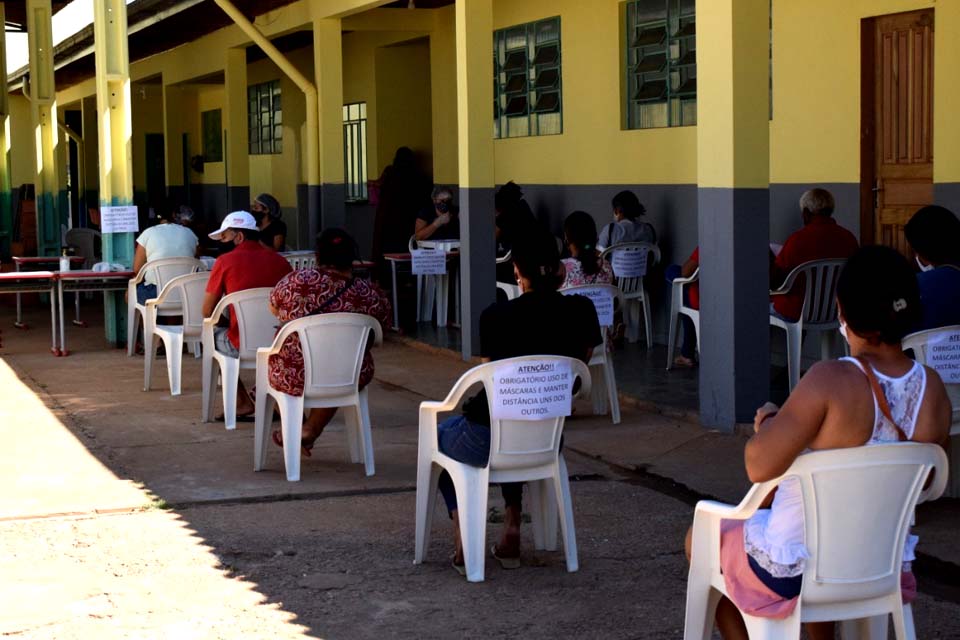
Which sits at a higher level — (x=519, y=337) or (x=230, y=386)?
(x=519, y=337)

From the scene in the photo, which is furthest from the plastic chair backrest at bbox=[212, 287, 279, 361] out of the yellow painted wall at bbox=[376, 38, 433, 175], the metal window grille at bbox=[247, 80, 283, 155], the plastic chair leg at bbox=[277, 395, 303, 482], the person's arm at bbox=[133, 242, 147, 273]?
the metal window grille at bbox=[247, 80, 283, 155]

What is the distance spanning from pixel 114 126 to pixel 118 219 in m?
0.86

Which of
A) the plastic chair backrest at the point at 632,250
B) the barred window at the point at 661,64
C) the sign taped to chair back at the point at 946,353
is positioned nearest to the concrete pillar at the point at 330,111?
the barred window at the point at 661,64

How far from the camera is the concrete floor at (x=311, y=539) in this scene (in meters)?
4.96

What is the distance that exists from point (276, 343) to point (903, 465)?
13.2 feet

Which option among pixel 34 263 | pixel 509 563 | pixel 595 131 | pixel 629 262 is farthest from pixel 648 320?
pixel 34 263

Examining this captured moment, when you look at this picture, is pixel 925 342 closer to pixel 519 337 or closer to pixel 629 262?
pixel 519 337

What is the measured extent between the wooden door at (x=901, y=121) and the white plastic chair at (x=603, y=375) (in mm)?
1941

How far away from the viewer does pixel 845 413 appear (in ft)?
11.6

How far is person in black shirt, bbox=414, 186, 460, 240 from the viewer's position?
1379 centimetres

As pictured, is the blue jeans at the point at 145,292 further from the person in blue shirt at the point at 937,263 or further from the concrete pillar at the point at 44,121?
the concrete pillar at the point at 44,121

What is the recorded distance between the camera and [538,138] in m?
14.0

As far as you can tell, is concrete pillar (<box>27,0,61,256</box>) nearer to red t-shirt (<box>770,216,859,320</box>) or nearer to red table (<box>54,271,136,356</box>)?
red table (<box>54,271,136,356</box>)

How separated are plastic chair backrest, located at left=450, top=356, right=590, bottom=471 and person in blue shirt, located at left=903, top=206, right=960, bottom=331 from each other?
1.68 meters
